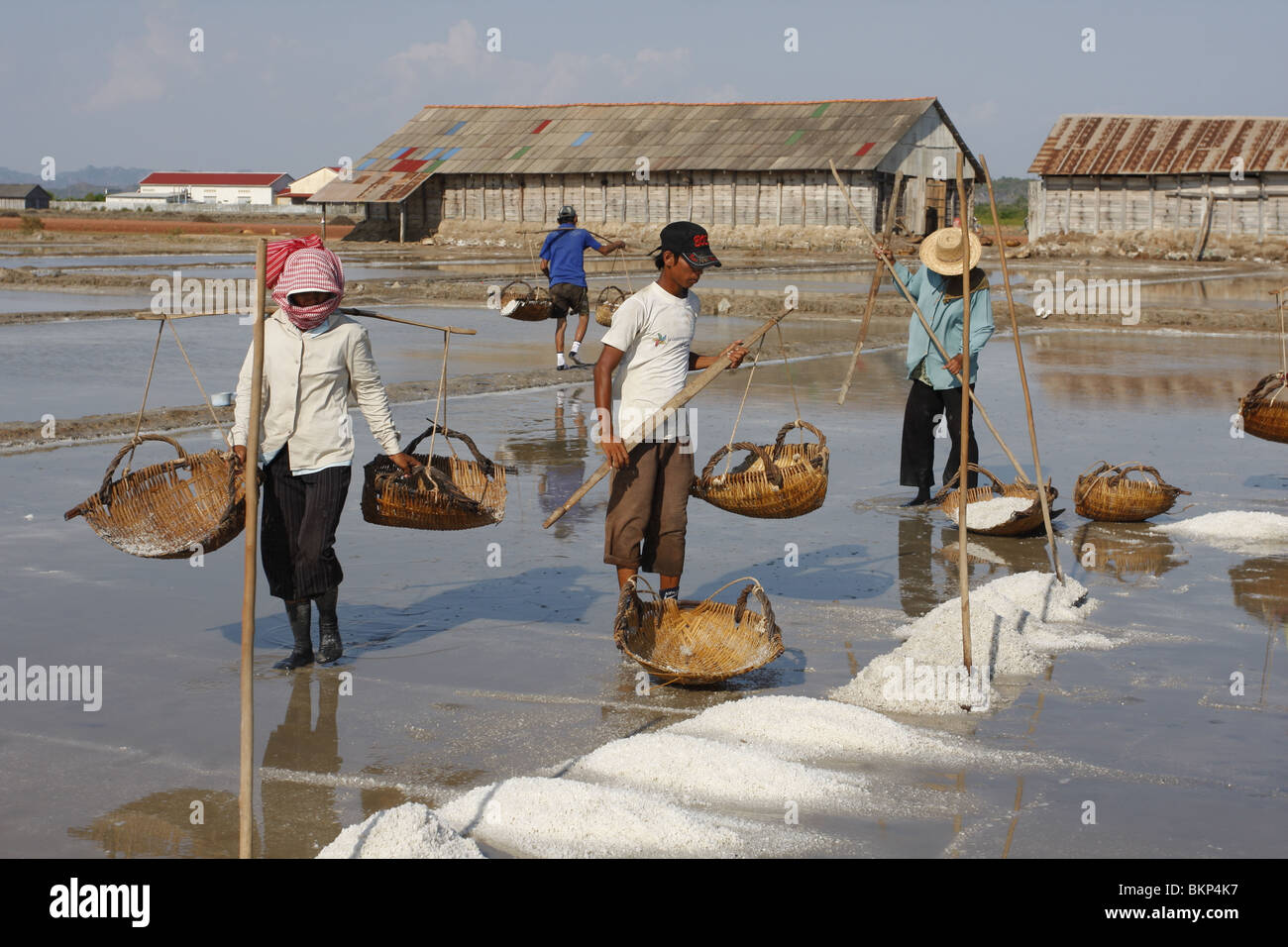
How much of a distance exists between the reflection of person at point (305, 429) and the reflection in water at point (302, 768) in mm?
299

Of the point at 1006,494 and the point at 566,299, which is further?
the point at 566,299

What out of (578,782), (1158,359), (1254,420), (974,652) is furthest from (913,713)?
(1158,359)

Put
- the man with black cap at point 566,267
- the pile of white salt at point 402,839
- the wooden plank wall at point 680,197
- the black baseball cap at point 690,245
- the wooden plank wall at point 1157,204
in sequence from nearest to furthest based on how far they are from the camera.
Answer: the pile of white salt at point 402,839, the black baseball cap at point 690,245, the man with black cap at point 566,267, the wooden plank wall at point 1157,204, the wooden plank wall at point 680,197

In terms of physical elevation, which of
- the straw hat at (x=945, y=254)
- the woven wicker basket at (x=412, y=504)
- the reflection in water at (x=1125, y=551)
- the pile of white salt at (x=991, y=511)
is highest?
the straw hat at (x=945, y=254)

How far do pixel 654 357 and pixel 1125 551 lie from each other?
11.0ft

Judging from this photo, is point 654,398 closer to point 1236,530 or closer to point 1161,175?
point 1236,530

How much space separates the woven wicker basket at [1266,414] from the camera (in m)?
7.79

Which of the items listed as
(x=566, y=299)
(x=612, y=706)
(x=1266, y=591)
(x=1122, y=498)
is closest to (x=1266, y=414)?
(x=1122, y=498)

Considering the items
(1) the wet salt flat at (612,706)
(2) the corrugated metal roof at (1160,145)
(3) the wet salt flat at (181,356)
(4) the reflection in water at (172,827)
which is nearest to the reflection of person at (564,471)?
(1) the wet salt flat at (612,706)

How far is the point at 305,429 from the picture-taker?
5.10 metres

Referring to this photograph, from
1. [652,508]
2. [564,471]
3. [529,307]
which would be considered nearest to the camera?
A: [652,508]

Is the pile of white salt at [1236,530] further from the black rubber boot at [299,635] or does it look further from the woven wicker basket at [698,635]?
the black rubber boot at [299,635]

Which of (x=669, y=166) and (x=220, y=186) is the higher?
(x=220, y=186)

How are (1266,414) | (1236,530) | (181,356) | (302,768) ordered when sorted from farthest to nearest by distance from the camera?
(181,356)
(1266,414)
(1236,530)
(302,768)
